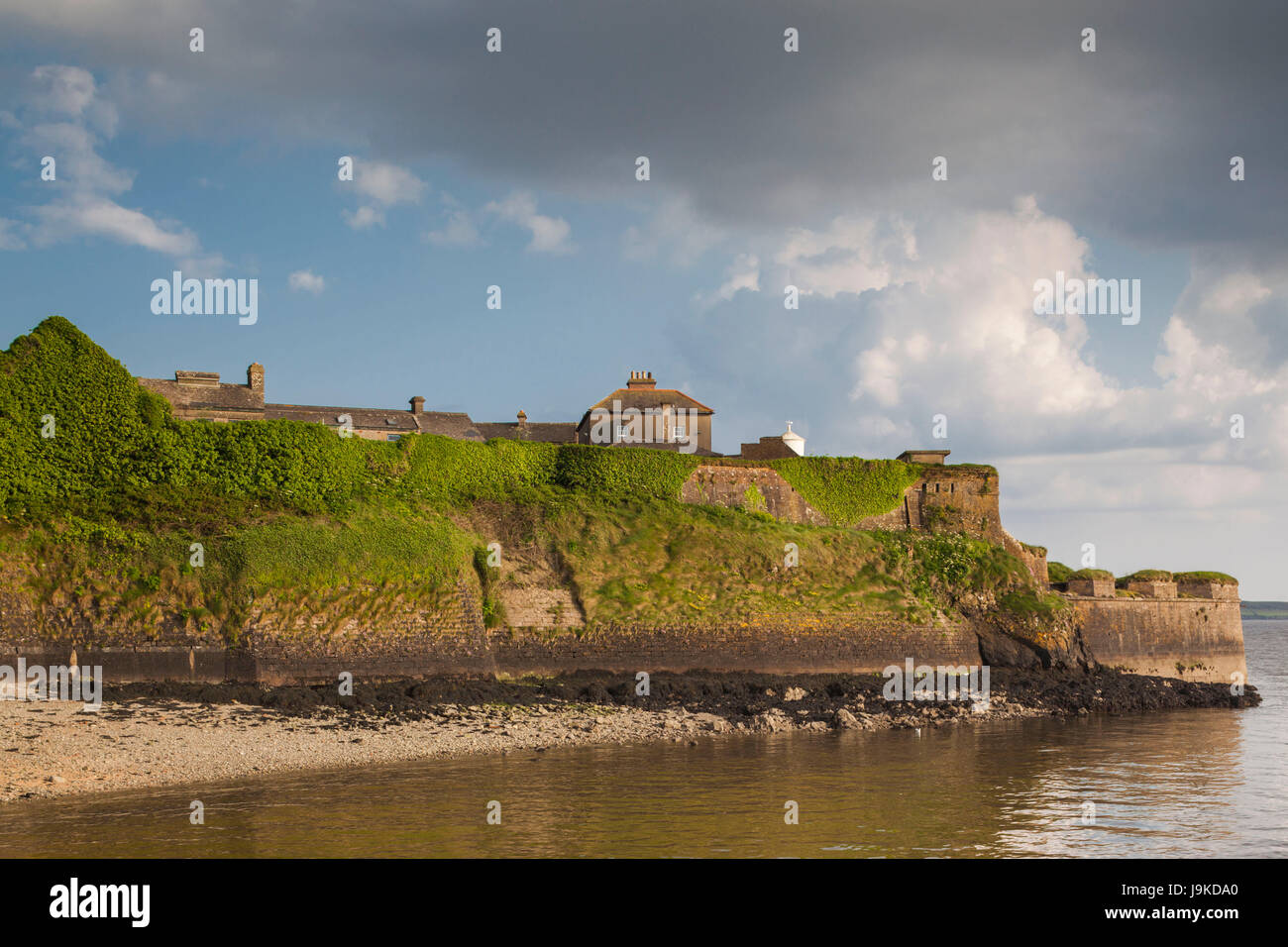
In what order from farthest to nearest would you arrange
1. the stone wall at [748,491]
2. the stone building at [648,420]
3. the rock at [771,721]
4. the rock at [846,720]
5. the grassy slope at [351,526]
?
the stone building at [648,420]
the stone wall at [748,491]
the rock at [846,720]
the grassy slope at [351,526]
the rock at [771,721]

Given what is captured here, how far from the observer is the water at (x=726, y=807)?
16281 mm

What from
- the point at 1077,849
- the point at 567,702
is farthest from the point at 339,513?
the point at 1077,849

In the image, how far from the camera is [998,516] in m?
50.9

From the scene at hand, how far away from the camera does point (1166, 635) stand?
46.6m

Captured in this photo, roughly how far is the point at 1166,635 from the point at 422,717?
36.9m

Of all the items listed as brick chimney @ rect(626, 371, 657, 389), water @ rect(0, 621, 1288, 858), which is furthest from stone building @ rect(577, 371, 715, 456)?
water @ rect(0, 621, 1288, 858)

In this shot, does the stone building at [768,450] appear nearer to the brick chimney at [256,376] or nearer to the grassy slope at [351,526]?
the grassy slope at [351,526]

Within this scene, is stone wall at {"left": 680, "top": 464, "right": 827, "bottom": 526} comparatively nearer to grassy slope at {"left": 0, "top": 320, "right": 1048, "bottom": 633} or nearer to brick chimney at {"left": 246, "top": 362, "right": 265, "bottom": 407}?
grassy slope at {"left": 0, "top": 320, "right": 1048, "bottom": 633}

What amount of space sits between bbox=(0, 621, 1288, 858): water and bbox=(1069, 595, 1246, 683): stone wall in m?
17.0

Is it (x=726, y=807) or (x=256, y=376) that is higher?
(x=256, y=376)

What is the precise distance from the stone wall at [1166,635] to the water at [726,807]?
17031 millimetres

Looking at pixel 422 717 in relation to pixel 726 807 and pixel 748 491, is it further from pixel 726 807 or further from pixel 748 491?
pixel 748 491

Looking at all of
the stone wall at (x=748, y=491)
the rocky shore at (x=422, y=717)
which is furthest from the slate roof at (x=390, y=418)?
the rocky shore at (x=422, y=717)

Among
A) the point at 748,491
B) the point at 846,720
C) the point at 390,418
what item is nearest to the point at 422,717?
the point at 846,720
